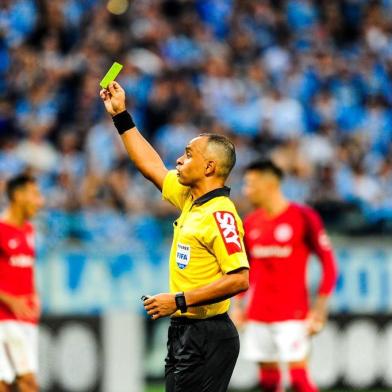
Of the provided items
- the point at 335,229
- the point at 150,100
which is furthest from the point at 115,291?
the point at 150,100

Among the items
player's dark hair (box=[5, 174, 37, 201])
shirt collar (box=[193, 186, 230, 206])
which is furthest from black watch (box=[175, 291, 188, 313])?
player's dark hair (box=[5, 174, 37, 201])

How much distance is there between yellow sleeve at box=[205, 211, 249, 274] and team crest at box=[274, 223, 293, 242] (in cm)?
329

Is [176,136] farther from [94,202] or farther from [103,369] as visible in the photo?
[103,369]

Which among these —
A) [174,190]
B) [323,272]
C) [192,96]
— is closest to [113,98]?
[174,190]

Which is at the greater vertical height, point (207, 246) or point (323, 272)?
point (207, 246)

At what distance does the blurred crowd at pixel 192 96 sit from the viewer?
1329cm

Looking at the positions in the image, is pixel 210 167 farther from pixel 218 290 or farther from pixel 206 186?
pixel 218 290

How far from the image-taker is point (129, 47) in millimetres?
15336

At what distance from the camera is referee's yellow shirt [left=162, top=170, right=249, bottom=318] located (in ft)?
19.1

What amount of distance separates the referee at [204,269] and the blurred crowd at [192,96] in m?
6.27

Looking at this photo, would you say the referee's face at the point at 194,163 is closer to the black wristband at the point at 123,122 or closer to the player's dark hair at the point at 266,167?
the black wristband at the point at 123,122

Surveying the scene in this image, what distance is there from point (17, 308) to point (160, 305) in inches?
131

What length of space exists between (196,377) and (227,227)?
84cm

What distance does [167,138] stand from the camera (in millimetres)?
14094
